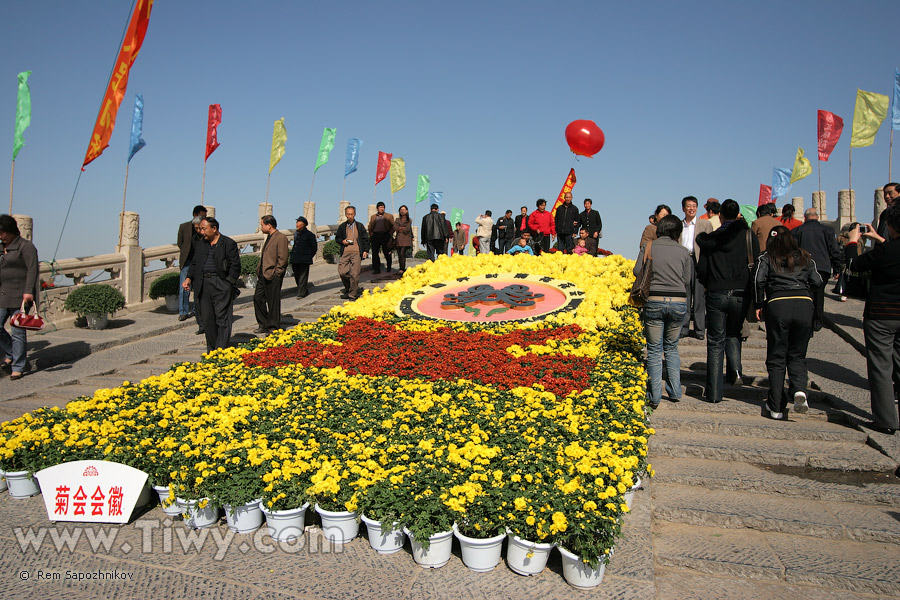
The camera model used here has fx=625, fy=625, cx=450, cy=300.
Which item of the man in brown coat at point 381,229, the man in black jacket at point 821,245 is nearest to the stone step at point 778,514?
the man in black jacket at point 821,245

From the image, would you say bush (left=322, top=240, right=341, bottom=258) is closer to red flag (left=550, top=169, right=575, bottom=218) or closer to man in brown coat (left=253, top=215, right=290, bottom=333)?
red flag (left=550, top=169, right=575, bottom=218)

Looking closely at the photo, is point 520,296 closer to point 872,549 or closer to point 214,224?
point 214,224

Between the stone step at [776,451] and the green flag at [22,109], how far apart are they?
521 inches

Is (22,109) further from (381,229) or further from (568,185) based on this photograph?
(568,185)

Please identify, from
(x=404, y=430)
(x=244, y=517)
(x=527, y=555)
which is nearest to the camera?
(x=527, y=555)

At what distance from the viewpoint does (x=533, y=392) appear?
588cm

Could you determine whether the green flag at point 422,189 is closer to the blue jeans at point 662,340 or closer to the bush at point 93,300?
the bush at point 93,300

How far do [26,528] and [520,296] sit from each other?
7.41 metres

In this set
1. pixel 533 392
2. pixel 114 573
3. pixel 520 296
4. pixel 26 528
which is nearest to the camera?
pixel 114 573

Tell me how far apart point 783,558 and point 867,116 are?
16820 mm

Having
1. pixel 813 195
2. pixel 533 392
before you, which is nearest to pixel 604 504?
pixel 533 392

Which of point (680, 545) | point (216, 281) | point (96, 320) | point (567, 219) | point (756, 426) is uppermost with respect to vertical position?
point (567, 219)

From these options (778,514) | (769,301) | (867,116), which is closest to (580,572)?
(778,514)

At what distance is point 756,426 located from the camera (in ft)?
18.4
